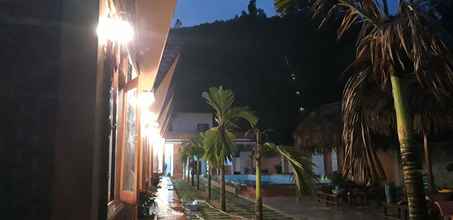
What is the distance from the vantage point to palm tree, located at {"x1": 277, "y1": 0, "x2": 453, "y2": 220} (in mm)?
3381

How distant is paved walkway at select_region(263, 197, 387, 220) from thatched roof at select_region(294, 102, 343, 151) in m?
2.61

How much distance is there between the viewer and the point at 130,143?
5.97m

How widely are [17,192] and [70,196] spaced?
12.7 inches

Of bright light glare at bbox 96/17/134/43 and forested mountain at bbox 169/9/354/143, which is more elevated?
forested mountain at bbox 169/9/354/143

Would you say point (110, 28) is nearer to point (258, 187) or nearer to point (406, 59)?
point (406, 59)

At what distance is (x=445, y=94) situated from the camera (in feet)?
11.7

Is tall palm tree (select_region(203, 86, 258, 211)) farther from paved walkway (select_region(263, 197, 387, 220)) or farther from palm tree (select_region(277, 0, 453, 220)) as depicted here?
palm tree (select_region(277, 0, 453, 220))

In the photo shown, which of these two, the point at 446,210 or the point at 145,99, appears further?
the point at 145,99

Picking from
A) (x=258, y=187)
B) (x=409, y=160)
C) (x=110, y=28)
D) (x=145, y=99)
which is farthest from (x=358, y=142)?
(x=145, y=99)

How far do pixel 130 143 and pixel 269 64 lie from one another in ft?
85.5

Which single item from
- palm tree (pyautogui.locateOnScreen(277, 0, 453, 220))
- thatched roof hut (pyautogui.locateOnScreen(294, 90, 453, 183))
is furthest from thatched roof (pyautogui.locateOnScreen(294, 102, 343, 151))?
palm tree (pyautogui.locateOnScreen(277, 0, 453, 220))

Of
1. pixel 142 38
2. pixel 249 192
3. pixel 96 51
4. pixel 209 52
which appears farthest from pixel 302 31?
pixel 96 51

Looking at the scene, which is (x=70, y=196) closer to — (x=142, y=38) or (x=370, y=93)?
(x=370, y=93)

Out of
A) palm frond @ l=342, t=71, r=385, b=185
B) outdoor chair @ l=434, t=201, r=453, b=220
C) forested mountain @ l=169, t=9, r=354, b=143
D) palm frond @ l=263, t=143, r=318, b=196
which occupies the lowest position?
outdoor chair @ l=434, t=201, r=453, b=220
